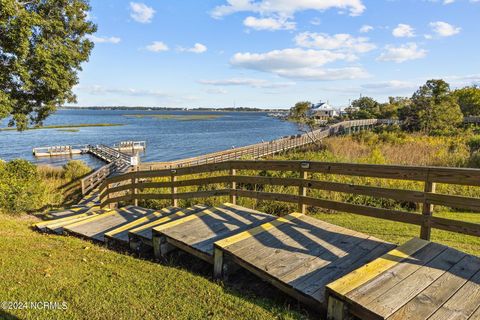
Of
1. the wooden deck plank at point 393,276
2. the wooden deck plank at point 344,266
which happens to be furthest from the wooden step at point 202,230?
the wooden deck plank at point 393,276

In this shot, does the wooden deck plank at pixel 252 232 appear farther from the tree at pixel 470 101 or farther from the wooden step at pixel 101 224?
the tree at pixel 470 101

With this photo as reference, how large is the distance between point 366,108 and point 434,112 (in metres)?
62.4

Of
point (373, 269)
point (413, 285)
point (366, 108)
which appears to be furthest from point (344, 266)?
point (366, 108)

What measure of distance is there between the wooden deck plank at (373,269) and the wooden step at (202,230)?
5.58ft

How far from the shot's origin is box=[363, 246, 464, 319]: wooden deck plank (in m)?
2.58

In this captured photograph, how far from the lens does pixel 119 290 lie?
3.49 metres

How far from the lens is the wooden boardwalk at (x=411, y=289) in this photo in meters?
2.56

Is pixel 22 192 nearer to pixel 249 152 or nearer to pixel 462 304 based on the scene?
pixel 462 304

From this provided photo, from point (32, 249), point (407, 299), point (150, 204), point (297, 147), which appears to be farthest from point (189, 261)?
point (297, 147)

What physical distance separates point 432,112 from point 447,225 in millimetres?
39926

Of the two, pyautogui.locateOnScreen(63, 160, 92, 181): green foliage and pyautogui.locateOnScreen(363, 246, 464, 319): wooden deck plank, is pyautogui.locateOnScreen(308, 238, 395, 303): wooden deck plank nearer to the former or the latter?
pyautogui.locateOnScreen(363, 246, 464, 319): wooden deck plank

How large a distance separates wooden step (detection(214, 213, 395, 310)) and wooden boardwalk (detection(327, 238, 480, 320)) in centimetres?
27

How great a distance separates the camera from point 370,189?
14.1 ft

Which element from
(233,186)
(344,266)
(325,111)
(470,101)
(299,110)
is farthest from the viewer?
(325,111)
